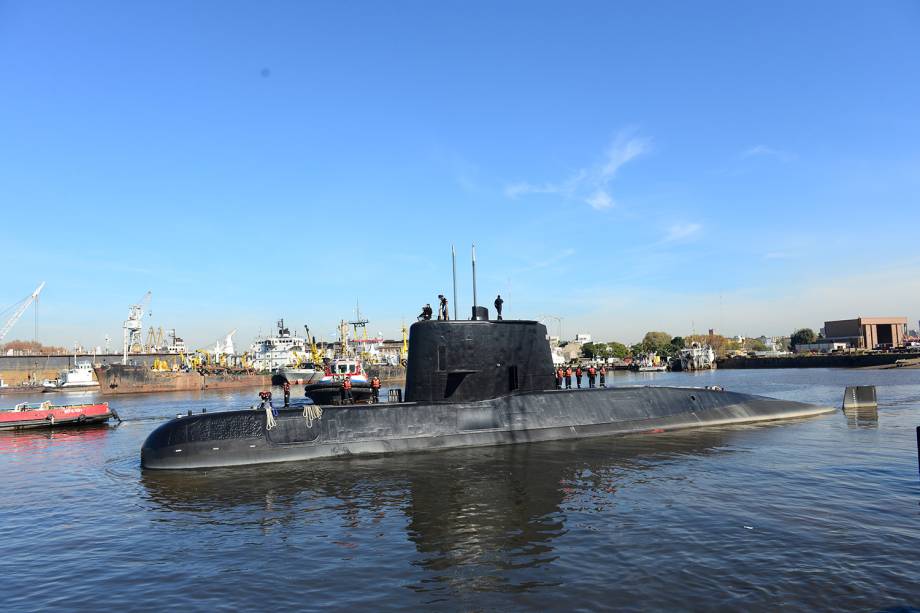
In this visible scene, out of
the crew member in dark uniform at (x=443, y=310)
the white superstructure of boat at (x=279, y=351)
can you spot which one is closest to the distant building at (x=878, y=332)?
the white superstructure of boat at (x=279, y=351)

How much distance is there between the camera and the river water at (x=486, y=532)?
7820mm

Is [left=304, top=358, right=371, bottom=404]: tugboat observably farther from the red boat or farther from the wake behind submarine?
the wake behind submarine

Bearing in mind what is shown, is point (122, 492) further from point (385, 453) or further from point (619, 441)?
point (619, 441)

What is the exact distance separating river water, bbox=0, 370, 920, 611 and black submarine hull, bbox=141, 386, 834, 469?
0.58 meters

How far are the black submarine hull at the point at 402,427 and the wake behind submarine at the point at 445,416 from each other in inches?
1.2

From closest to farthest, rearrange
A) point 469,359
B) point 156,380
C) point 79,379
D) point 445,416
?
point 445,416 < point 469,359 < point 156,380 < point 79,379

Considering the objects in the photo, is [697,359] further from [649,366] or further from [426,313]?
[426,313]

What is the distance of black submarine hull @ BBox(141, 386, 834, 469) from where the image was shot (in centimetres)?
1673

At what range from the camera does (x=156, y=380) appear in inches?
2756

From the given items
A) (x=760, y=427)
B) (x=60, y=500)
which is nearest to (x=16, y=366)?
(x=60, y=500)

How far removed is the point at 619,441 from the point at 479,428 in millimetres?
4754

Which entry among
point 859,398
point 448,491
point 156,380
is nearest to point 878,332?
point 859,398

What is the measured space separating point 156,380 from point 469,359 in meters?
62.7

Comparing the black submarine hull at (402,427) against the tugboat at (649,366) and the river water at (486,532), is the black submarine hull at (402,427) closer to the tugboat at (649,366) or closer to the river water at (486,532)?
the river water at (486,532)
